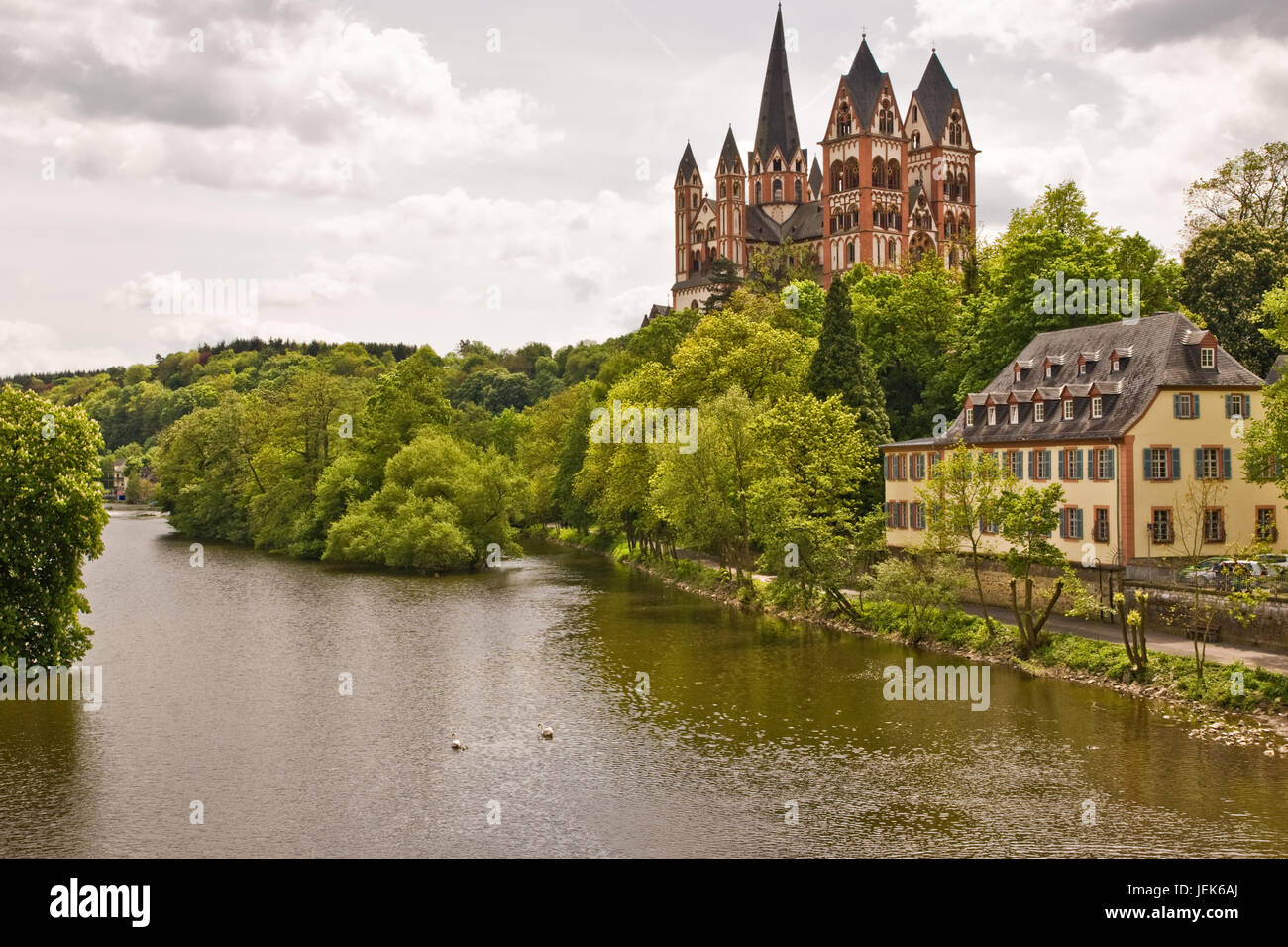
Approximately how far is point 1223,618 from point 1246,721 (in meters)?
6.89

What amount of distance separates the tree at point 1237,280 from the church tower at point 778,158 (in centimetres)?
9121

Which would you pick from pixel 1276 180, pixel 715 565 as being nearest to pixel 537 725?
pixel 715 565

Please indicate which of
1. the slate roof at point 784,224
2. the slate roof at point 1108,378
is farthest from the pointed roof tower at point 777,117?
the slate roof at point 1108,378

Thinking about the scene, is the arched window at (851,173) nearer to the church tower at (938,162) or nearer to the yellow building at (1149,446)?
the church tower at (938,162)

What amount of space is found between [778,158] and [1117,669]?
407ft

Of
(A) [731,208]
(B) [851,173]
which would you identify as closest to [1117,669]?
(B) [851,173]

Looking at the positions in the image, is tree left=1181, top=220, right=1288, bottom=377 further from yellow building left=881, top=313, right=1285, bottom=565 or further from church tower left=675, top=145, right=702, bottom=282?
church tower left=675, top=145, right=702, bottom=282

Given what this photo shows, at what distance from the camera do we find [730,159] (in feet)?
496

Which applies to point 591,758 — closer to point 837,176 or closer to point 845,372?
point 845,372

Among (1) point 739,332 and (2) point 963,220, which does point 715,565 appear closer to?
(1) point 739,332
